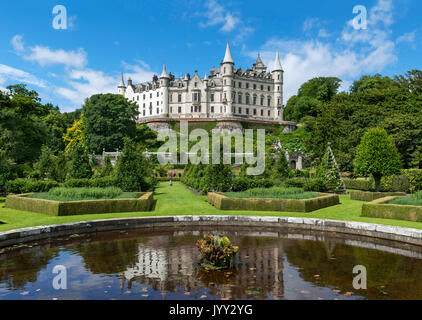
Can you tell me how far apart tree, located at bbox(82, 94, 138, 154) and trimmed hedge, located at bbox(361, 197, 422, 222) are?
46317 millimetres

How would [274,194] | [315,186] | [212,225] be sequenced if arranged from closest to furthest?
[212,225] < [274,194] < [315,186]

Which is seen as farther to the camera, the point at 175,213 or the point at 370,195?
the point at 370,195

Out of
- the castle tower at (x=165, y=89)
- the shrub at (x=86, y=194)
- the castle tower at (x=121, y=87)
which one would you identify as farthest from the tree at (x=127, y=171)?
the castle tower at (x=121, y=87)

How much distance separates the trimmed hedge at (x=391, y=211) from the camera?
42.6 feet

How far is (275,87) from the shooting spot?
297ft

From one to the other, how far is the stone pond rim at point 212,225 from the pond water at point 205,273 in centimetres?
47

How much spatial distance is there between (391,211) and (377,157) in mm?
8538

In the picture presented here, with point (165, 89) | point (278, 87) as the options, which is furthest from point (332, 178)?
point (278, 87)

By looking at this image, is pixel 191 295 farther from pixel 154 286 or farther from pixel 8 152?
pixel 8 152

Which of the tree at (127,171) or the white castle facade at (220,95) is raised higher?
the white castle facade at (220,95)

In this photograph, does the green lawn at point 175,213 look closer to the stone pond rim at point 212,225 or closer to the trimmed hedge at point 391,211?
the trimmed hedge at point 391,211

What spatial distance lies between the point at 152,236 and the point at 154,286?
5.11 metres

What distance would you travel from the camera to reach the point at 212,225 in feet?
45.4

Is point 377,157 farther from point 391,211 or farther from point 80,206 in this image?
point 80,206
